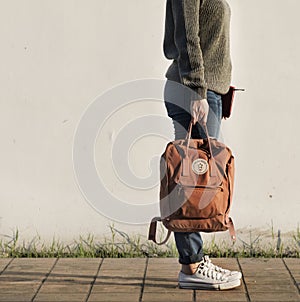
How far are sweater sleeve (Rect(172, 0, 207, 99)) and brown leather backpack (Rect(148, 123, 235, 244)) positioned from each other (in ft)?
0.79

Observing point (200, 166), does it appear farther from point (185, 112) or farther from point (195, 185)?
point (185, 112)

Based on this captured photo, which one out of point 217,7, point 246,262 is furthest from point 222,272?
point 217,7

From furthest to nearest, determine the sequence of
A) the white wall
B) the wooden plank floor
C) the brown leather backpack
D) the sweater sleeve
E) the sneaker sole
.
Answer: the white wall < the sneaker sole < the wooden plank floor < the brown leather backpack < the sweater sleeve

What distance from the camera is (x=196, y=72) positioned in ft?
14.8

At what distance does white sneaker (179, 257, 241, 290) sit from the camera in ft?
16.0

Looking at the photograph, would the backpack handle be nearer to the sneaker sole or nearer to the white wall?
the sneaker sole

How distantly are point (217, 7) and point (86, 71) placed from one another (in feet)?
4.56

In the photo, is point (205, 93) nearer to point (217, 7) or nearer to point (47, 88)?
point (217, 7)

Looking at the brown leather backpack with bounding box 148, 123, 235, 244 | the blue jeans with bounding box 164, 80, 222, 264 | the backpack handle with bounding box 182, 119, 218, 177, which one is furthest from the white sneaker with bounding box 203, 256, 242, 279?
the backpack handle with bounding box 182, 119, 218, 177

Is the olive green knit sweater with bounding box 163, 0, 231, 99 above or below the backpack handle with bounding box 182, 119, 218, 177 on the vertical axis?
above

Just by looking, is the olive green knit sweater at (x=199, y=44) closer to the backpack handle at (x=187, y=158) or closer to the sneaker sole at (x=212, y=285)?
the backpack handle at (x=187, y=158)

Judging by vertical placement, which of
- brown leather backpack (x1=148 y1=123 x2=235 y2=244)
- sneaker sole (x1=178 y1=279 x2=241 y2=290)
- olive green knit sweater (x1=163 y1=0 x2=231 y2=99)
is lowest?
sneaker sole (x1=178 y1=279 x2=241 y2=290)

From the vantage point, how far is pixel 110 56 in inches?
225

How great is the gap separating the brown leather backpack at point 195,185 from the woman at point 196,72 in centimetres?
12
